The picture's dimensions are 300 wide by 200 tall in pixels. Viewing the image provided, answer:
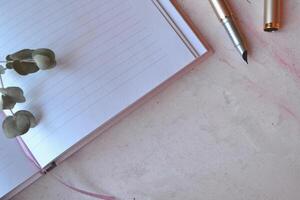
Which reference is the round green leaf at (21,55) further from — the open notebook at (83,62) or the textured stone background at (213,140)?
the textured stone background at (213,140)

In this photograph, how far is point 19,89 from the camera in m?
0.60

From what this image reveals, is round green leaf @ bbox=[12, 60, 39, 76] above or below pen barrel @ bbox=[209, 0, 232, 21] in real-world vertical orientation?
above

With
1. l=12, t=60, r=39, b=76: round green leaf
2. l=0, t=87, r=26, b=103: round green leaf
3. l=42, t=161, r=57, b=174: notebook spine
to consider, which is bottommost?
l=42, t=161, r=57, b=174: notebook spine

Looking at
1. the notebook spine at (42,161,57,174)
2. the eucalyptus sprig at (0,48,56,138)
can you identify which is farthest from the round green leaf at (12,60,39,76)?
the notebook spine at (42,161,57,174)

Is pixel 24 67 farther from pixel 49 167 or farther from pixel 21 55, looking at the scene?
pixel 49 167

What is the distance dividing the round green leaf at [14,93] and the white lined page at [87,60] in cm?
2

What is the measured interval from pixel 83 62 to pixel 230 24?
0.23m

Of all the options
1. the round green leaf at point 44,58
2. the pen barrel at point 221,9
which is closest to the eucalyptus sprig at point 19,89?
the round green leaf at point 44,58

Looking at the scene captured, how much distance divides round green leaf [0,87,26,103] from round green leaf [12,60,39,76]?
2 centimetres

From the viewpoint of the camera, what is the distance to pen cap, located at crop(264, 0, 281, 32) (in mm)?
634

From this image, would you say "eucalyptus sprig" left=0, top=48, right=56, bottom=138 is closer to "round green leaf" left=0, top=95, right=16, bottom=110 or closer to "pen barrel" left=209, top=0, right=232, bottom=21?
"round green leaf" left=0, top=95, right=16, bottom=110

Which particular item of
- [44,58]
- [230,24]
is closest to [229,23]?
[230,24]

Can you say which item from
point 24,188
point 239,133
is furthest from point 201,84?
point 24,188

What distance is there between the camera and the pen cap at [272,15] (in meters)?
0.63
